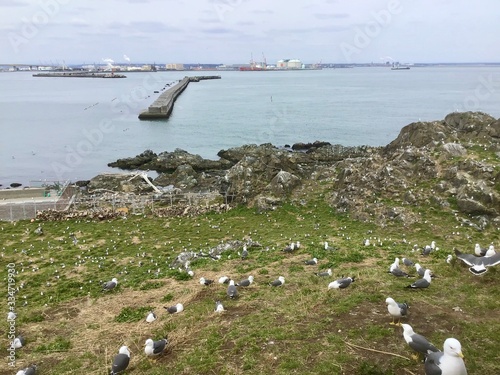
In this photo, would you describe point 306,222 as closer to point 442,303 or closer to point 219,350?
point 442,303

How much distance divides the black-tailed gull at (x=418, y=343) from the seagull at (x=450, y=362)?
26.0 inches

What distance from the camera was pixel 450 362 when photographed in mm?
6570

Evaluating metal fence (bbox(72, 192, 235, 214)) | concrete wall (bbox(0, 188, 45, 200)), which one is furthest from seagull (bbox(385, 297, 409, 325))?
concrete wall (bbox(0, 188, 45, 200))

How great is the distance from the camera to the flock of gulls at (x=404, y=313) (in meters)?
6.60

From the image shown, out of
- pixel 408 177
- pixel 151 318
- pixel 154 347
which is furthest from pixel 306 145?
pixel 154 347

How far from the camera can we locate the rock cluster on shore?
22453 millimetres

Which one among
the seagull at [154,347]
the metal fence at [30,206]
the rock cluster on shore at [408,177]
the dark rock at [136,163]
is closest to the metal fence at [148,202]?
the metal fence at [30,206]

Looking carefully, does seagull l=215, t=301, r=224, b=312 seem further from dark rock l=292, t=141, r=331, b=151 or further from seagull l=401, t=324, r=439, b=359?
dark rock l=292, t=141, r=331, b=151

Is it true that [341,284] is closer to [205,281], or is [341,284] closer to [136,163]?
[205,281]

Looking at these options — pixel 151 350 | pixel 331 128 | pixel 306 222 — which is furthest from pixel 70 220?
pixel 331 128

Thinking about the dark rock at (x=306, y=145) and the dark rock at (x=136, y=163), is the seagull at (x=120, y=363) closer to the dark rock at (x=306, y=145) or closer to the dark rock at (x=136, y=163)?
the dark rock at (x=136, y=163)

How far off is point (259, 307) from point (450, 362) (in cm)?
562

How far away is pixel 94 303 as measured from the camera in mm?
13391

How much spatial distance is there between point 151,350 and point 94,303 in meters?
5.13
